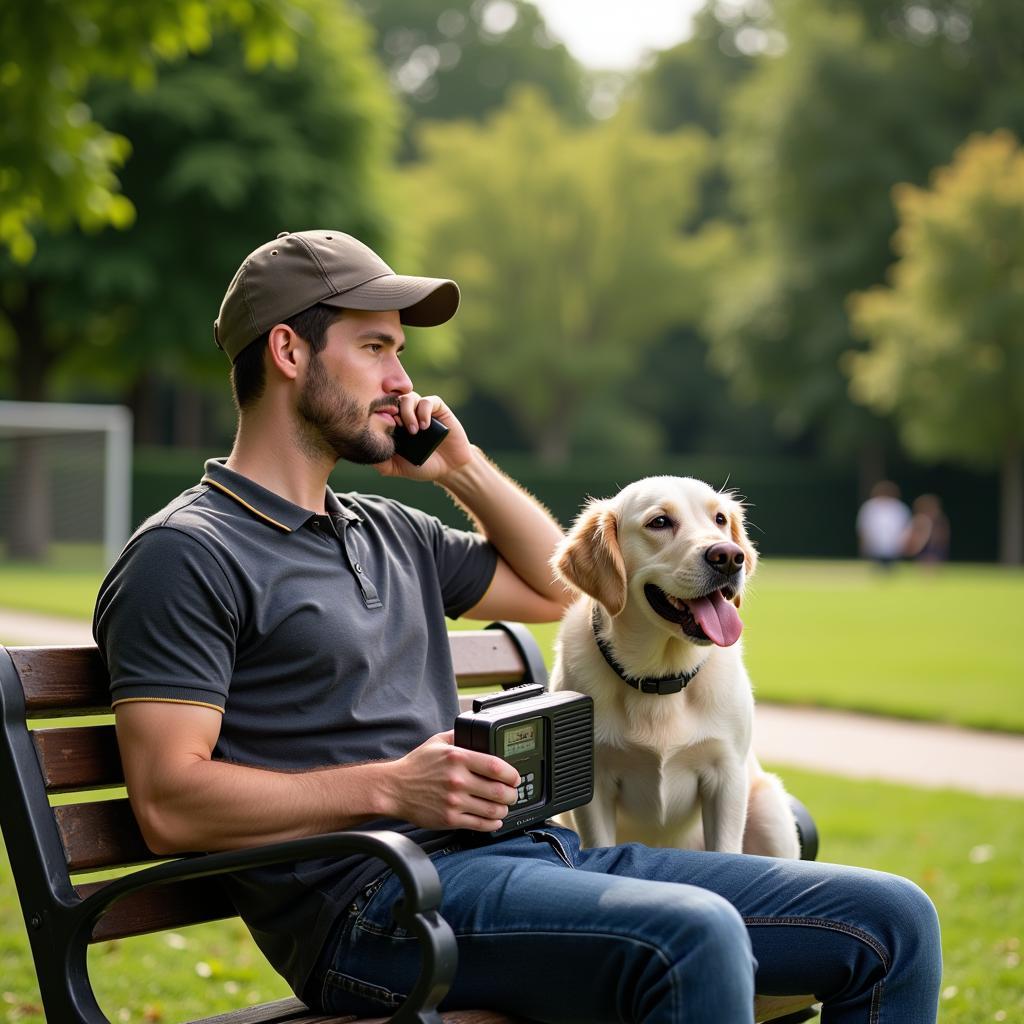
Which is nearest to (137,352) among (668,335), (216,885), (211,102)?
(211,102)

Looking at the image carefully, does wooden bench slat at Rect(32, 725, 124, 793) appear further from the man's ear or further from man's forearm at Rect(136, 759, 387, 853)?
the man's ear

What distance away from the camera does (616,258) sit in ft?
152

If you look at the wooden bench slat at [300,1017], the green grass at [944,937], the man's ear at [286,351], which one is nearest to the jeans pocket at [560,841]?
the wooden bench slat at [300,1017]

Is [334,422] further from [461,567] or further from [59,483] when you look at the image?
[59,483]

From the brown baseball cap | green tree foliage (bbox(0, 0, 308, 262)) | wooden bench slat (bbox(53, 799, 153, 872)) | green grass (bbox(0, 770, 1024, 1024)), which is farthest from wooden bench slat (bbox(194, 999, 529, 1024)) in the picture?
green tree foliage (bbox(0, 0, 308, 262))

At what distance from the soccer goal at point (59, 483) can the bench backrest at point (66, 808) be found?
741 inches

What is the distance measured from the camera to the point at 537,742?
2.80 meters

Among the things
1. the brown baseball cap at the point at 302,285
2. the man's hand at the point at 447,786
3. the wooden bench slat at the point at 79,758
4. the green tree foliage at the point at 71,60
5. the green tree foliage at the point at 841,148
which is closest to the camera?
the man's hand at the point at 447,786

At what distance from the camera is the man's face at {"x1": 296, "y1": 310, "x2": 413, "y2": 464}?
2.99 m

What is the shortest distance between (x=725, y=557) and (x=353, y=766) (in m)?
1.09

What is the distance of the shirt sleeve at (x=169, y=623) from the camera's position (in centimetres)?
256

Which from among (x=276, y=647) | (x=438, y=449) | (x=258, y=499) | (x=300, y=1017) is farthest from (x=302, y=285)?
(x=300, y=1017)

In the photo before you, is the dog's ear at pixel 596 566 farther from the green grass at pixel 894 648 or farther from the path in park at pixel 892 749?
the path in park at pixel 892 749

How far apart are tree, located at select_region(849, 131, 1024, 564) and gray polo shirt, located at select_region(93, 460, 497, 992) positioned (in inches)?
1287
